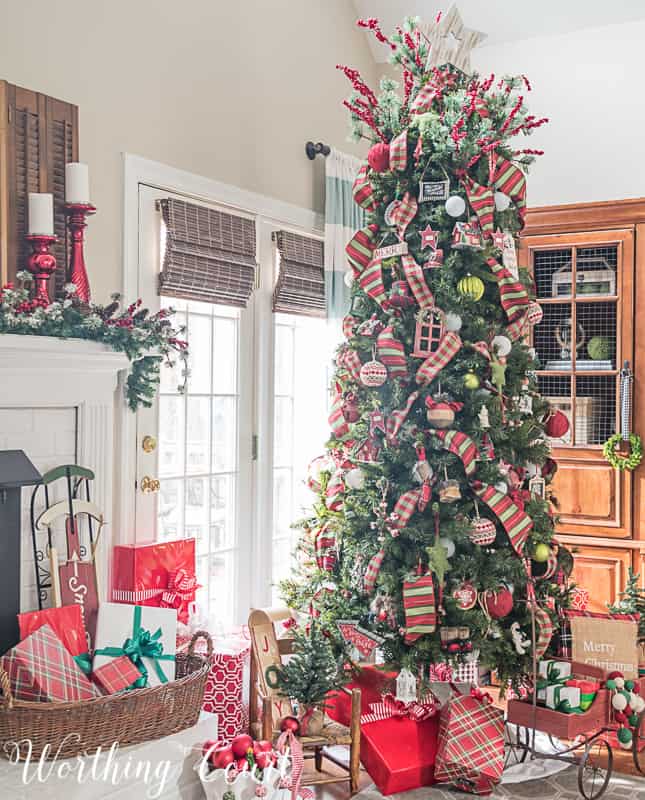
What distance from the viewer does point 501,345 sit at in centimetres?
326

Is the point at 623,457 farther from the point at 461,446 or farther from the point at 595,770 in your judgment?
the point at 595,770

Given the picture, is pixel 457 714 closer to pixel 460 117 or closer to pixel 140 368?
pixel 140 368

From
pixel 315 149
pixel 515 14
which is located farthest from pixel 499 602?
pixel 515 14

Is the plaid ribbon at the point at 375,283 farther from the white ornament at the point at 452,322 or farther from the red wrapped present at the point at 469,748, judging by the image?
the red wrapped present at the point at 469,748

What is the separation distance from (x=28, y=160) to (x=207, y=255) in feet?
2.91

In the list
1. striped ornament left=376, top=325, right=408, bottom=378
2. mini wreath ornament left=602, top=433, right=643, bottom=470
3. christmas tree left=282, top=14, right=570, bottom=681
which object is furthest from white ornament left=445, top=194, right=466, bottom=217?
mini wreath ornament left=602, top=433, right=643, bottom=470

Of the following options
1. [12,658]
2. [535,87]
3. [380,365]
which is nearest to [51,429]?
[12,658]

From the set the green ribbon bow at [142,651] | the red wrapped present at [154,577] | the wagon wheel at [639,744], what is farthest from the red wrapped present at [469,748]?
the green ribbon bow at [142,651]

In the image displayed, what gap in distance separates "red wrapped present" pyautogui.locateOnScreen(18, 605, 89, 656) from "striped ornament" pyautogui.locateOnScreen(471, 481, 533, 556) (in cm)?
144

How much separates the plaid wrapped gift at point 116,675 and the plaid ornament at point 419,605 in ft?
3.34

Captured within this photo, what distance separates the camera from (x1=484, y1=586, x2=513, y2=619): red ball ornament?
318 cm

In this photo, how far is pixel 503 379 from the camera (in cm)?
325

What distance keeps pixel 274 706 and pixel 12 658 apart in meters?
1.05

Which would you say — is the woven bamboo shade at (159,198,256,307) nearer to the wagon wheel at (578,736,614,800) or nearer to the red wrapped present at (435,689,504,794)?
the red wrapped present at (435,689,504,794)
